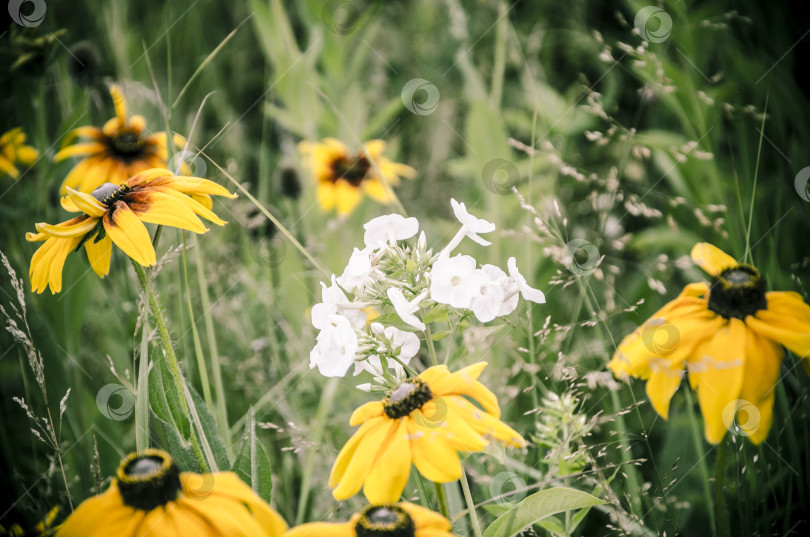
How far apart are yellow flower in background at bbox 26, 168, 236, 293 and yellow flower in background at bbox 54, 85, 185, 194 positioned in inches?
25.2

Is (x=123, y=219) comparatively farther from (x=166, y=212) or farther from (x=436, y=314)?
(x=436, y=314)

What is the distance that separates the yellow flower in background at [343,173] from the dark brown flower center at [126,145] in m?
0.47

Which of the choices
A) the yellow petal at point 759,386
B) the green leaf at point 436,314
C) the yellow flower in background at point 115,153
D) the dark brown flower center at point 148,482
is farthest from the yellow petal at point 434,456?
the yellow flower in background at point 115,153

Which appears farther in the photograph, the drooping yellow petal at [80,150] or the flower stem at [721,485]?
the drooping yellow petal at [80,150]

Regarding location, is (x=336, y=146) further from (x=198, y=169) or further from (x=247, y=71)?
(x=247, y=71)

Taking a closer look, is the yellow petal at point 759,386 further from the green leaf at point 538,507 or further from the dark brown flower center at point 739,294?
the green leaf at point 538,507

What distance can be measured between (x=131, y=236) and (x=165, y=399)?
0.18m

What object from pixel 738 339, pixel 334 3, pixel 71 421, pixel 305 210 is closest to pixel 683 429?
pixel 738 339

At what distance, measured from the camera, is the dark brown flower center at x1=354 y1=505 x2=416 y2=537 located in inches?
21.2

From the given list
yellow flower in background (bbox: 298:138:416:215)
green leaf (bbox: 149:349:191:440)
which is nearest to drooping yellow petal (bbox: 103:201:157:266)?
green leaf (bbox: 149:349:191:440)

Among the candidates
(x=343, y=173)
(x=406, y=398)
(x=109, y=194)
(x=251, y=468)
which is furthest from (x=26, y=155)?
(x=406, y=398)

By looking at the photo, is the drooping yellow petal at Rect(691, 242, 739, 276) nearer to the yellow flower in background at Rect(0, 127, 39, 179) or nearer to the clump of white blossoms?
the clump of white blossoms

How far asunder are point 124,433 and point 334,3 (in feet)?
5.15

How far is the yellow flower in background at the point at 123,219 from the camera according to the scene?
26.1 inches
